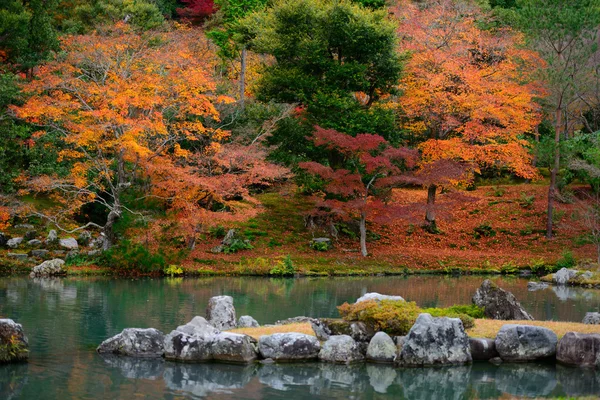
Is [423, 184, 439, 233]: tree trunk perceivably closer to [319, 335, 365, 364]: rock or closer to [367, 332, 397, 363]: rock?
[367, 332, 397, 363]: rock

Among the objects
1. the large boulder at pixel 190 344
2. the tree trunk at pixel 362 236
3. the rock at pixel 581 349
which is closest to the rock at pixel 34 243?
the tree trunk at pixel 362 236

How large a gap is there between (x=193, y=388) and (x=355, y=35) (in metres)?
22.4

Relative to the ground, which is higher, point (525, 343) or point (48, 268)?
point (48, 268)

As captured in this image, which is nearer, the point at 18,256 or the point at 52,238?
the point at 18,256

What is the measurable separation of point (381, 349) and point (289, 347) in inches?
62.2

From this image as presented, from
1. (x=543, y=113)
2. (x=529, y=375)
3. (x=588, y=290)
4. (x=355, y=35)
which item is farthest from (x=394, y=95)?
(x=529, y=375)

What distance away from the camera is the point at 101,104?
26.3 meters

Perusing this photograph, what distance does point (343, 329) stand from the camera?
13266 millimetres

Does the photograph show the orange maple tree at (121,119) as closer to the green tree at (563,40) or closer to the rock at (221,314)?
the rock at (221,314)

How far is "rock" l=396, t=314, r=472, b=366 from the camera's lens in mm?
12477

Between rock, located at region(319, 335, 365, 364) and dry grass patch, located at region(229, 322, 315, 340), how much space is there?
35.2 inches

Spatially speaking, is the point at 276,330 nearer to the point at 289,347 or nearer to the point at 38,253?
the point at 289,347

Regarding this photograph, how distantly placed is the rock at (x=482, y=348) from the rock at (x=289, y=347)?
2708mm

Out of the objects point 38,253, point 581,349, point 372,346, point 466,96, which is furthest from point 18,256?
point 581,349
